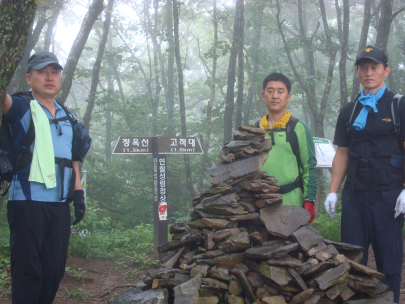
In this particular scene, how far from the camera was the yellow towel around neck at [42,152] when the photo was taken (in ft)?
9.22

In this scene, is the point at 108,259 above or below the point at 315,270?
below

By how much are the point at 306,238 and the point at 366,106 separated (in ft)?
4.29

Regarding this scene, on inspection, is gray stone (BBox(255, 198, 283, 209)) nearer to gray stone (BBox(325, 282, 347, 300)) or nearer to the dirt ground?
gray stone (BBox(325, 282, 347, 300))

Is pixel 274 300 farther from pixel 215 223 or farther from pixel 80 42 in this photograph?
pixel 80 42

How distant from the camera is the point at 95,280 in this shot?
573cm

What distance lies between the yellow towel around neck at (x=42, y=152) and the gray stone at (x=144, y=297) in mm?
1048

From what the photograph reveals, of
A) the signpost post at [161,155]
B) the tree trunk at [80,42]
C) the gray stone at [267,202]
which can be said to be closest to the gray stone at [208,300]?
the gray stone at [267,202]

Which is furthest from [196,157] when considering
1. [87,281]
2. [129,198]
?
[87,281]

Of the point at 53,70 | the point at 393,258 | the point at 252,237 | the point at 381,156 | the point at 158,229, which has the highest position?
the point at 53,70

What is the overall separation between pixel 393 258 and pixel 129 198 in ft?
41.4

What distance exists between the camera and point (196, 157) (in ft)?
55.8

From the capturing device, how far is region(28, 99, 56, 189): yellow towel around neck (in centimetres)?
281

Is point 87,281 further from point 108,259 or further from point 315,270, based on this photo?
point 315,270

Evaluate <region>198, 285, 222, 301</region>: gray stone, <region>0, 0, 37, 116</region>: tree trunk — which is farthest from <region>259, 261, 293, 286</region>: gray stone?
<region>0, 0, 37, 116</region>: tree trunk
